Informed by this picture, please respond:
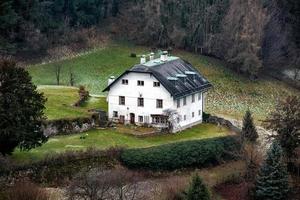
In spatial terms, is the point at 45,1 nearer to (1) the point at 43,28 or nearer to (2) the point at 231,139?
(1) the point at 43,28

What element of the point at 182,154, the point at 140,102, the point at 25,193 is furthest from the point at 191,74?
the point at 25,193

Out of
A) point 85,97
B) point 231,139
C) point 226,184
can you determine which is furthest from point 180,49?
point 226,184

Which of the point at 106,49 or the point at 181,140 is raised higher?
the point at 106,49

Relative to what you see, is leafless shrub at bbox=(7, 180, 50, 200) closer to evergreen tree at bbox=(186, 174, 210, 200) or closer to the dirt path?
evergreen tree at bbox=(186, 174, 210, 200)

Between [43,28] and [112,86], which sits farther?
[43,28]

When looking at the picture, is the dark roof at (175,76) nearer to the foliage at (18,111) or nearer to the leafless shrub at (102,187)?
the foliage at (18,111)

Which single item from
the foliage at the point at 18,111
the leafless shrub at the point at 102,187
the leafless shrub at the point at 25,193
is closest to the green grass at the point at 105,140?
the foliage at the point at 18,111

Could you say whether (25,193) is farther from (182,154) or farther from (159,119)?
(159,119)
